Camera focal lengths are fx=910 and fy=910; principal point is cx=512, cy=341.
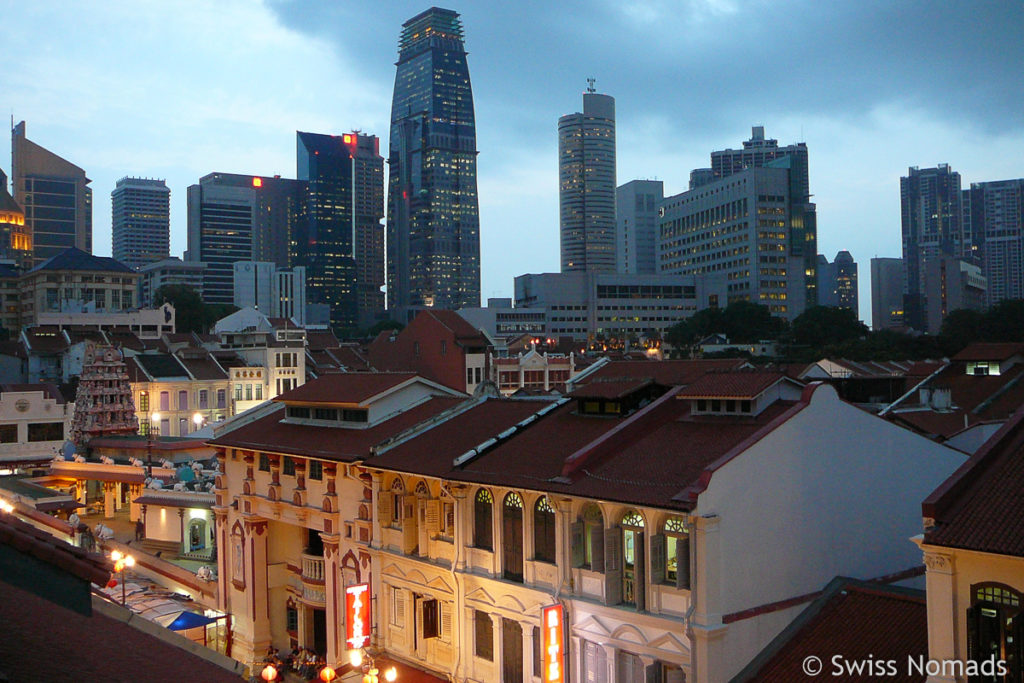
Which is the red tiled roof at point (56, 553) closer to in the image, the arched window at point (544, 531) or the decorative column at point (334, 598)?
the arched window at point (544, 531)

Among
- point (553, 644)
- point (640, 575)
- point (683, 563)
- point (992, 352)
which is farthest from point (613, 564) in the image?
point (992, 352)

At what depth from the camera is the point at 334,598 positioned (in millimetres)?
35750

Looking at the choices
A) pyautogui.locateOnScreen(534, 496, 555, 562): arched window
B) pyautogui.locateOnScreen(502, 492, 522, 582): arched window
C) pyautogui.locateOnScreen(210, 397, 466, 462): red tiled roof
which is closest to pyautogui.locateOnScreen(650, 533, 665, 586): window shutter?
pyautogui.locateOnScreen(534, 496, 555, 562): arched window

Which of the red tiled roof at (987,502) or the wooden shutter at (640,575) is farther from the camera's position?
the wooden shutter at (640,575)

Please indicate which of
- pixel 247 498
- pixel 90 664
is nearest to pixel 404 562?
pixel 247 498

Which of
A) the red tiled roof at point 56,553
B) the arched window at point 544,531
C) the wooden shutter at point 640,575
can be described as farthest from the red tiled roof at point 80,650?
the arched window at point 544,531

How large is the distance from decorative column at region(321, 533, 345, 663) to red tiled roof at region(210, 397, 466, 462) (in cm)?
357

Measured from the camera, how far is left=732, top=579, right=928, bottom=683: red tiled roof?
21.5 metres

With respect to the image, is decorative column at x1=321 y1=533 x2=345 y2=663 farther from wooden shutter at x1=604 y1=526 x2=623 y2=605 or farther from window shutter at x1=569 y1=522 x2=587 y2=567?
wooden shutter at x1=604 y1=526 x2=623 y2=605

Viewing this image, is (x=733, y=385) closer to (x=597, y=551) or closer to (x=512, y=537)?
(x=597, y=551)

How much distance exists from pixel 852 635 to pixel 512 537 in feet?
32.9

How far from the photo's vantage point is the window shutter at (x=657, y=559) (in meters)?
23.6

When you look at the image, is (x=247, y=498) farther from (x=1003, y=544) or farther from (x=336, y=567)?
(x=1003, y=544)

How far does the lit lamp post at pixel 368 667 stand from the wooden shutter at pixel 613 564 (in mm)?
9754
